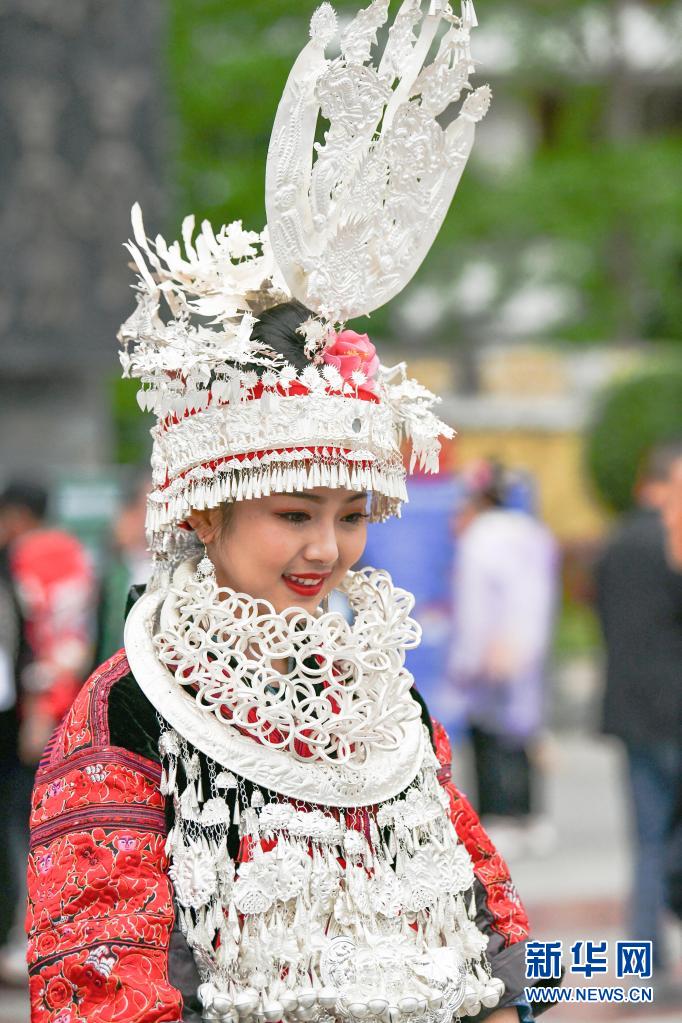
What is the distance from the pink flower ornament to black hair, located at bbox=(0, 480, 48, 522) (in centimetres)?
484

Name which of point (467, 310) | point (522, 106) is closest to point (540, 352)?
point (467, 310)

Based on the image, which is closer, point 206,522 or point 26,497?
point 206,522

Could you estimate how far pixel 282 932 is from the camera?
8.02 feet

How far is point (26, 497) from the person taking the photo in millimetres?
7359

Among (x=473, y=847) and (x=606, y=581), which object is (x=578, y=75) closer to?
(x=606, y=581)

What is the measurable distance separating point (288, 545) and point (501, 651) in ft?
20.8

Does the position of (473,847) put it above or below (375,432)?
below

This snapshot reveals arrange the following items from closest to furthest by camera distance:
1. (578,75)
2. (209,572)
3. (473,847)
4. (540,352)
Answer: (209,572)
(473,847)
(540,352)
(578,75)

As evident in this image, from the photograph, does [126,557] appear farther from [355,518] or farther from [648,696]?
[355,518]

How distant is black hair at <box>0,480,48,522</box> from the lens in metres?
7.33

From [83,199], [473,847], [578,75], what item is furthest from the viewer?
[578,75]

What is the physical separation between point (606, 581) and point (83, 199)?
6596 millimetres

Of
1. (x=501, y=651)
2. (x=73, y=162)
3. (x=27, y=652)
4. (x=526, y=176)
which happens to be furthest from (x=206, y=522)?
(x=526, y=176)

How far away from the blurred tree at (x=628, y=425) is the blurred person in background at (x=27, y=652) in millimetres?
11015
